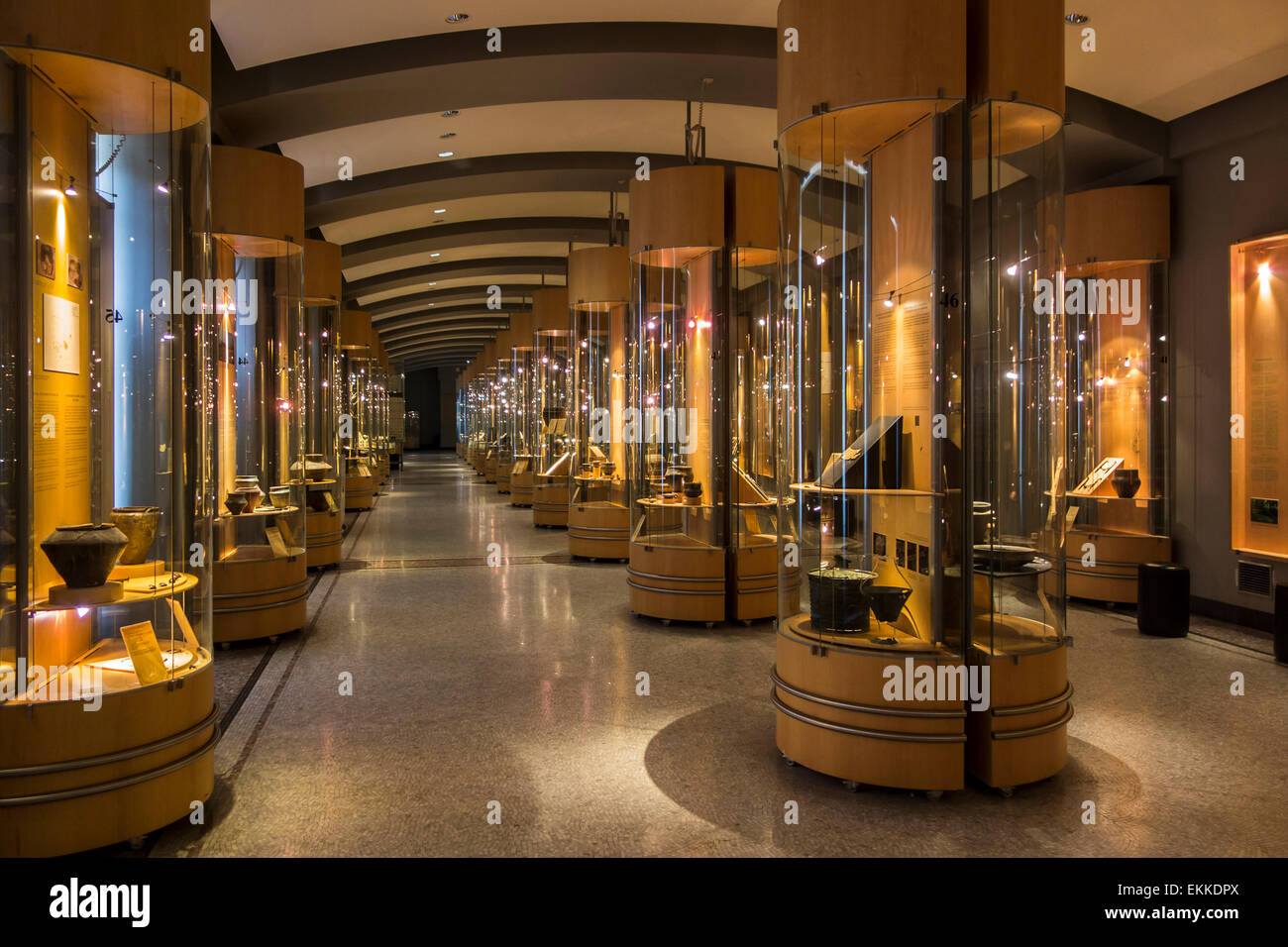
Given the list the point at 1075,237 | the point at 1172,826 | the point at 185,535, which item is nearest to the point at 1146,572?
the point at 1075,237

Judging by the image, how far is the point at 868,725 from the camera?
161 inches

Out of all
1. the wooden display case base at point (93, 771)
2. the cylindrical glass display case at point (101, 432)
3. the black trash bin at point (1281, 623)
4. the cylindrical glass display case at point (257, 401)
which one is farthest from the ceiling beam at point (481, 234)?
the wooden display case base at point (93, 771)

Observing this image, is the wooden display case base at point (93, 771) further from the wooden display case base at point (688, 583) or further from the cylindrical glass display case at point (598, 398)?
the cylindrical glass display case at point (598, 398)

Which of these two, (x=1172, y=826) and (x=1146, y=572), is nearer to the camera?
(x=1172, y=826)

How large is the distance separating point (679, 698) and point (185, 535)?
9.32 feet

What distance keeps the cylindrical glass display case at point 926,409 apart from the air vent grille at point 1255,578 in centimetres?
416

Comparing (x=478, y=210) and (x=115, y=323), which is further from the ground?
(x=478, y=210)

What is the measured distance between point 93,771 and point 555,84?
685 centimetres

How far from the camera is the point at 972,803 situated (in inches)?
157

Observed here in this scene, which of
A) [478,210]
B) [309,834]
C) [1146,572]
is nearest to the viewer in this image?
[309,834]

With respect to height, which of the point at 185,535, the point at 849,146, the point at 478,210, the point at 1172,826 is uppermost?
the point at 478,210

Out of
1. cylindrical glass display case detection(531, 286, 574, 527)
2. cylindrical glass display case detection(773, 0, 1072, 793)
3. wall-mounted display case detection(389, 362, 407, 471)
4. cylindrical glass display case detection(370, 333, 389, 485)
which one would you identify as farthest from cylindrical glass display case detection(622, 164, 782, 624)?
wall-mounted display case detection(389, 362, 407, 471)

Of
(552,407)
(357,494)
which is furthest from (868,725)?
(357,494)
